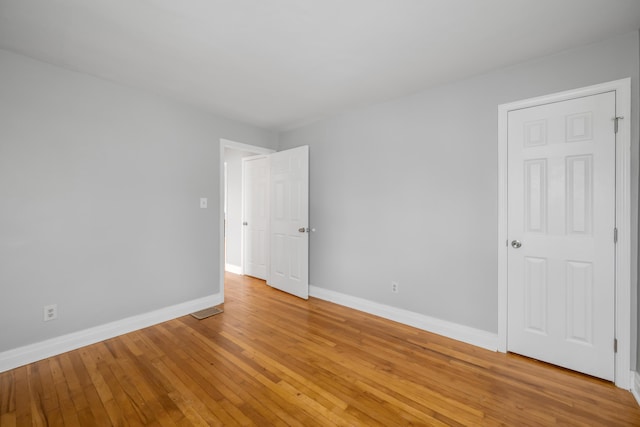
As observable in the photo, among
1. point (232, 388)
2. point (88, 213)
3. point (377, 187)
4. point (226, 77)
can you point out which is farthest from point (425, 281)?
point (88, 213)

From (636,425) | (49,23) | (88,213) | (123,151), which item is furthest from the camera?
(123,151)

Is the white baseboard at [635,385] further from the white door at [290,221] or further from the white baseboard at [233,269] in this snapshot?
the white baseboard at [233,269]

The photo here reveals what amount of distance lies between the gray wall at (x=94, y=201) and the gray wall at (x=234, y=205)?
1.59 metres

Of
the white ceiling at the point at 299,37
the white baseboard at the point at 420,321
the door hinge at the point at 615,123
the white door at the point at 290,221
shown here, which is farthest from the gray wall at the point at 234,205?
the door hinge at the point at 615,123

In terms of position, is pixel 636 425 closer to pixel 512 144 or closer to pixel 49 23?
pixel 512 144

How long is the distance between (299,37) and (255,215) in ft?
10.9

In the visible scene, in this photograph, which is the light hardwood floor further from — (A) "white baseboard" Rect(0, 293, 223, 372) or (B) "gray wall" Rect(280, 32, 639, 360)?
(B) "gray wall" Rect(280, 32, 639, 360)

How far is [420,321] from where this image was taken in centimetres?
289

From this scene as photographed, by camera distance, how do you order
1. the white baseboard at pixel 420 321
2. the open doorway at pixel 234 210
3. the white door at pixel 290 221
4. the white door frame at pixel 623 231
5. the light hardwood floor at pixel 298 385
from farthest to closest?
the open doorway at pixel 234 210, the white door at pixel 290 221, the white baseboard at pixel 420 321, the white door frame at pixel 623 231, the light hardwood floor at pixel 298 385

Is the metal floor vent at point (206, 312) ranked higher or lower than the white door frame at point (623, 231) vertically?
lower

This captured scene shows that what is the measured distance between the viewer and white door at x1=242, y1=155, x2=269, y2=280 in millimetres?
4613

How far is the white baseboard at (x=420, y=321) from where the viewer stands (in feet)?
8.21

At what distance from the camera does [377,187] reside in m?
3.24

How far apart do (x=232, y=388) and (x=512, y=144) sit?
9.89 feet
